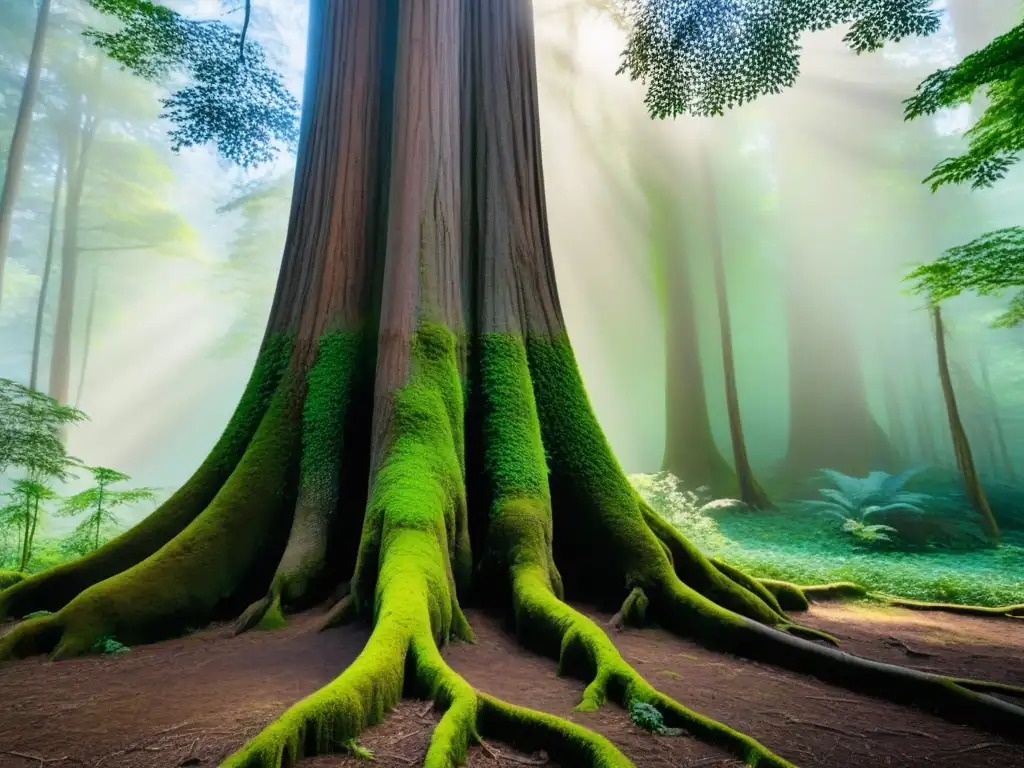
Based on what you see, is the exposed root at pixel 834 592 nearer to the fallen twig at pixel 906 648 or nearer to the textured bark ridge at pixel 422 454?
the textured bark ridge at pixel 422 454

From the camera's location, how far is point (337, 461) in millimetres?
4004

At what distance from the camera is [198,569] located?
3588mm

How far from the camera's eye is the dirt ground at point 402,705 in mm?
1917

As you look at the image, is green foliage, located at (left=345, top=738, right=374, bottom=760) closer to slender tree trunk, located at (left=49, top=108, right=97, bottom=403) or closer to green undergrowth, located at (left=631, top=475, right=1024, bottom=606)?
green undergrowth, located at (left=631, top=475, right=1024, bottom=606)

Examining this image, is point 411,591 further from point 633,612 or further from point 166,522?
point 166,522

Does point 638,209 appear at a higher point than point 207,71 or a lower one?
higher

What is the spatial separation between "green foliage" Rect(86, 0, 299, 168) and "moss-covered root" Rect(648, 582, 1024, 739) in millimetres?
7843

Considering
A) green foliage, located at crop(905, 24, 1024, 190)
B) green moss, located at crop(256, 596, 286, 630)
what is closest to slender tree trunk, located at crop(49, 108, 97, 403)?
green moss, located at crop(256, 596, 286, 630)

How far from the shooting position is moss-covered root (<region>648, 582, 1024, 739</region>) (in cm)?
252

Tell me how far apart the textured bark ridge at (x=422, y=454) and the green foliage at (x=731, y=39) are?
304 cm

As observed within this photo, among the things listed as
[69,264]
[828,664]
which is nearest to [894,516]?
[828,664]

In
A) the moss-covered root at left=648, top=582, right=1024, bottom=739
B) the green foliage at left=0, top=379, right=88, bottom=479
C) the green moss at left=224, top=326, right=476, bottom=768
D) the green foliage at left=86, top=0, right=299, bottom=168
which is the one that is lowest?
the moss-covered root at left=648, top=582, right=1024, bottom=739

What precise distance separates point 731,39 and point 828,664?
762 cm

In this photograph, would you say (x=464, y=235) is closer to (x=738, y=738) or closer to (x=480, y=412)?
(x=480, y=412)
